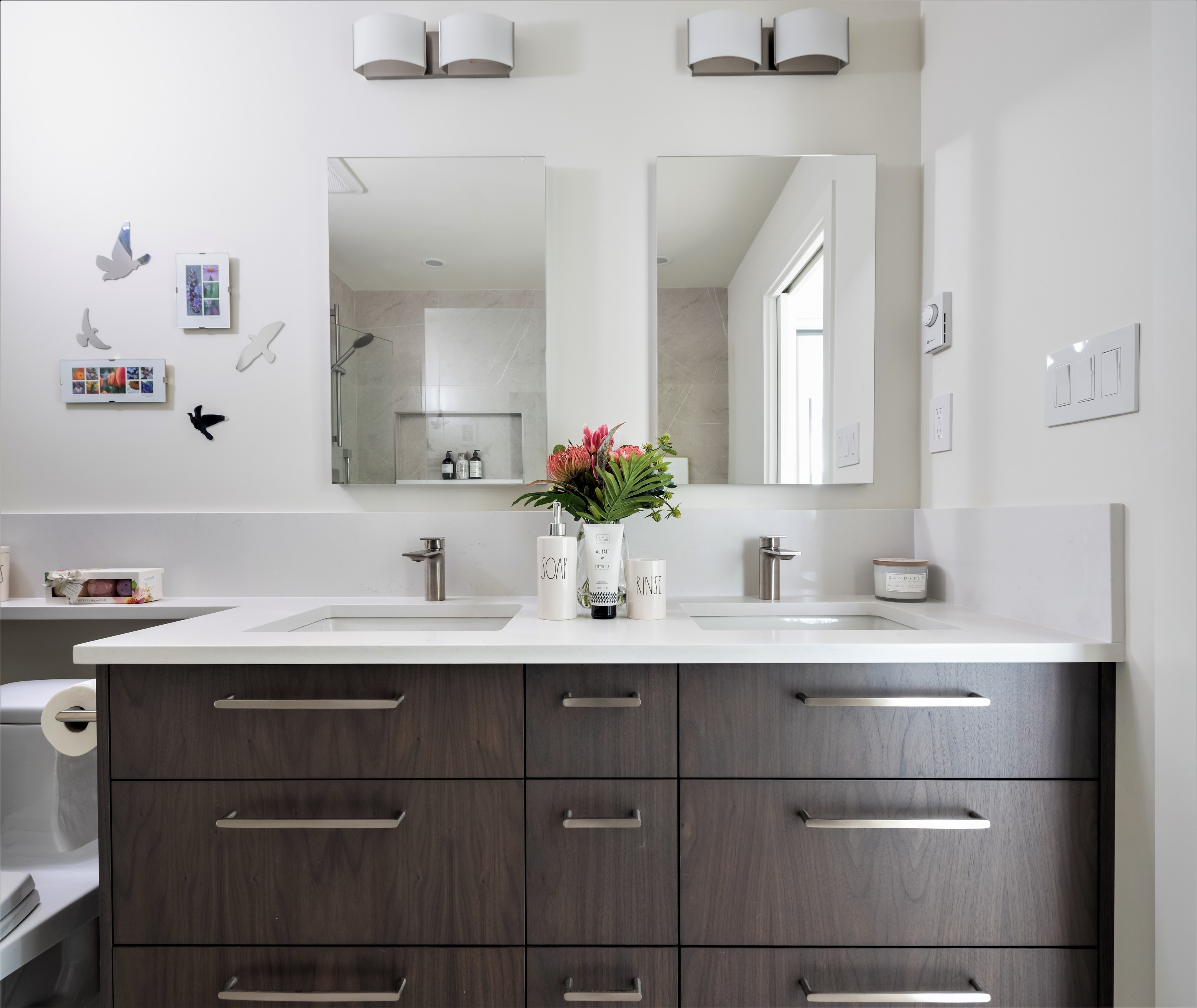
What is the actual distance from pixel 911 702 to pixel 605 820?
19.3 inches

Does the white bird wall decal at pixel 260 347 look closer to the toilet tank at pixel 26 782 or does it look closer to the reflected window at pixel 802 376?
the toilet tank at pixel 26 782

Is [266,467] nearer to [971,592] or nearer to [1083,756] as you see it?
[971,592]

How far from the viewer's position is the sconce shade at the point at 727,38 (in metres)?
1.57

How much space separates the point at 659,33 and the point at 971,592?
56.8 inches

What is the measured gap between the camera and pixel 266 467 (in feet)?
5.43

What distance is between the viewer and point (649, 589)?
1308mm

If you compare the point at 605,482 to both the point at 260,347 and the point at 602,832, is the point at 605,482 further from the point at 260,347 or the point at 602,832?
the point at 260,347

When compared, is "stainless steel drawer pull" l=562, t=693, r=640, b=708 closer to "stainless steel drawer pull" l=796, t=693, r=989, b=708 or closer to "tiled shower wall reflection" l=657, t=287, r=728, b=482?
A: "stainless steel drawer pull" l=796, t=693, r=989, b=708

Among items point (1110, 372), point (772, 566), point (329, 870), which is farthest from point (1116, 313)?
point (329, 870)

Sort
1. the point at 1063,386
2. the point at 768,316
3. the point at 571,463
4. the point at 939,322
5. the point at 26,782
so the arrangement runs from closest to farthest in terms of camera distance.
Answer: the point at 1063,386, the point at 26,782, the point at 571,463, the point at 939,322, the point at 768,316

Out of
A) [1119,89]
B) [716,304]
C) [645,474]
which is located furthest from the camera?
[716,304]

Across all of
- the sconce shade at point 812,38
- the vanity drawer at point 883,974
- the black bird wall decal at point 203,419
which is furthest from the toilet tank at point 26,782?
the sconce shade at point 812,38

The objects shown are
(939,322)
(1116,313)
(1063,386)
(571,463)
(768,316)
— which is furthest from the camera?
(768,316)

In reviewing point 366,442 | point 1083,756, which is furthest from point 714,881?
point 366,442
